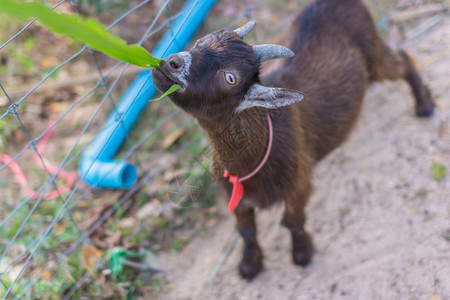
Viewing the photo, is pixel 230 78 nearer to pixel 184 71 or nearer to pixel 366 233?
pixel 184 71

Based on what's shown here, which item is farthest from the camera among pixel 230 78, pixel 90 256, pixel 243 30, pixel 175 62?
pixel 90 256

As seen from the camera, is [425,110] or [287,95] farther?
[425,110]

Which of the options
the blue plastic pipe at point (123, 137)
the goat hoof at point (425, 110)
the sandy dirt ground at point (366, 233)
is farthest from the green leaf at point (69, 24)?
the goat hoof at point (425, 110)

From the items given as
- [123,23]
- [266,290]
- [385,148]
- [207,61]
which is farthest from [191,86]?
[123,23]

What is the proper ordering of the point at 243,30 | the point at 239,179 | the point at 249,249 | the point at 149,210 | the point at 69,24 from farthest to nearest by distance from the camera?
the point at 149,210, the point at 249,249, the point at 239,179, the point at 243,30, the point at 69,24

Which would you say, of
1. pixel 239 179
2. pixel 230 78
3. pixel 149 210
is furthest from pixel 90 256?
pixel 230 78

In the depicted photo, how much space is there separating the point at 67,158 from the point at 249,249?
141 cm

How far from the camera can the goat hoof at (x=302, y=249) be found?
300 centimetres

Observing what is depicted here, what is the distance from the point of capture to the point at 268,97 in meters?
2.20

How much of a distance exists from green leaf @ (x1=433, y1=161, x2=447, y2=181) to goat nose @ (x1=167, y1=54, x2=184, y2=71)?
2.10m

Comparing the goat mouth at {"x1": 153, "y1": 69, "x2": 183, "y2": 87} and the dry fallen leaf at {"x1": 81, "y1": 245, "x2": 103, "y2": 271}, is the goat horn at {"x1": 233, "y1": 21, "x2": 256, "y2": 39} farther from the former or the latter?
the dry fallen leaf at {"x1": 81, "y1": 245, "x2": 103, "y2": 271}

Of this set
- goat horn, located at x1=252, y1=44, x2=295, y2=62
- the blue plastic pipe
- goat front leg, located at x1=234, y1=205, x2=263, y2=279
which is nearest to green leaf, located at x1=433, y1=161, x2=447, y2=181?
goat front leg, located at x1=234, y1=205, x2=263, y2=279

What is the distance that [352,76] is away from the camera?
11.0 feet

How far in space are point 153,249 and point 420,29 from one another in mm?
3440
